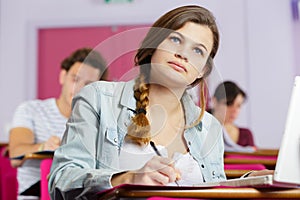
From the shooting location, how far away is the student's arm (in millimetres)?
3164

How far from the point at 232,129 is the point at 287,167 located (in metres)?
4.42

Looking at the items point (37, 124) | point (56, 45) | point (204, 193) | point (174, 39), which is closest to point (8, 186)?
point (37, 124)

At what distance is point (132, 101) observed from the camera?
1.55 metres

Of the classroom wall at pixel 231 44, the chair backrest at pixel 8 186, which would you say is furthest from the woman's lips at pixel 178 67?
the classroom wall at pixel 231 44

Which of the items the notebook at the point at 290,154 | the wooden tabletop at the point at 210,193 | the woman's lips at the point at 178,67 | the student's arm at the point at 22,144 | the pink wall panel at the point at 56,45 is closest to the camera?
the notebook at the point at 290,154

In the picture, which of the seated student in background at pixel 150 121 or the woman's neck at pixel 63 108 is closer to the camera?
the seated student in background at pixel 150 121

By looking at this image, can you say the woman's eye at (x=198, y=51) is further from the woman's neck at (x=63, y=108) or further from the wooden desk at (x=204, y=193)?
the woman's neck at (x=63, y=108)

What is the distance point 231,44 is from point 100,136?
5332 millimetres

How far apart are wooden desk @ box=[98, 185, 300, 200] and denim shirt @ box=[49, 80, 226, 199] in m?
0.21

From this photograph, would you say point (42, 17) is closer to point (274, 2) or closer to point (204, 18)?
point (274, 2)

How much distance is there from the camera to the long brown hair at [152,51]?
147 centimetres

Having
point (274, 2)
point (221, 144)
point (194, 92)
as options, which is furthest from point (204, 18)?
point (274, 2)

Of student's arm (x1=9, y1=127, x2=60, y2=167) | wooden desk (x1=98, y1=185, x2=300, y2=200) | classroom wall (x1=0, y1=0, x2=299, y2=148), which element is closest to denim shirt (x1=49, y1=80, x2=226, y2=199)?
wooden desk (x1=98, y1=185, x2=300, y2=200)

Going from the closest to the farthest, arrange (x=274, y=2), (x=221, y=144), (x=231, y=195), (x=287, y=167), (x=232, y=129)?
(x=287, y=167) → (x=231, y=195) → (x=221, y=144) → (x=232, y=129) → (x=274, y=2)
